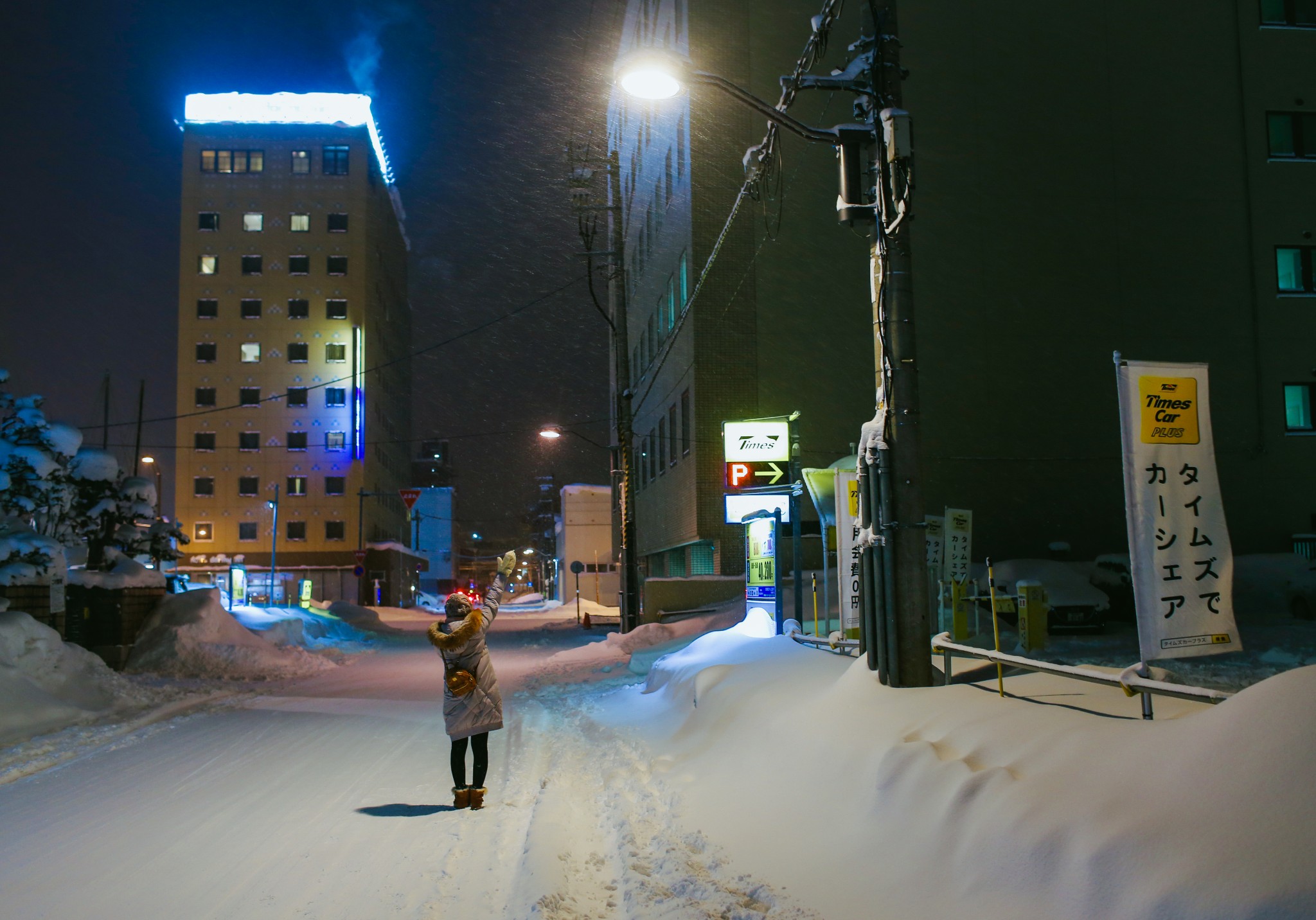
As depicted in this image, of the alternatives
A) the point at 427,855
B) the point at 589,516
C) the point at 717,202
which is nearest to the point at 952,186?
the point at 717,202

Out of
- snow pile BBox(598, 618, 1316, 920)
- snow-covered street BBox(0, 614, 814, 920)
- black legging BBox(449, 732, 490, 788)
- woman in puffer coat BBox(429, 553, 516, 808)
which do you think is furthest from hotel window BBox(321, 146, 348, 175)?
snow pile BBox(598, 618, 1316, 920)

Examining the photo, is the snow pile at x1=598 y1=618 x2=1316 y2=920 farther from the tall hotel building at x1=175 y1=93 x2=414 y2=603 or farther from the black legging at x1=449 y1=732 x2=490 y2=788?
the tall hotel building at x1=175 y1=93 x2=414 y2=603

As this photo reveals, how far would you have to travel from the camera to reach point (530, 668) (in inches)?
Answer: 830

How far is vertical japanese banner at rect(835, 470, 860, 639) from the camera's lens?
42.3 ft

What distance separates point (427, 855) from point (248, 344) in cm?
6915

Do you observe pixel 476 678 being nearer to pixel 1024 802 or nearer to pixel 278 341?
pixel 1024 802

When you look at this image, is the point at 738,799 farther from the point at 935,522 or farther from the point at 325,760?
the point at 935,522

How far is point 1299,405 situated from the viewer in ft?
98.8

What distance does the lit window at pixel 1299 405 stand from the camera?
3002cm

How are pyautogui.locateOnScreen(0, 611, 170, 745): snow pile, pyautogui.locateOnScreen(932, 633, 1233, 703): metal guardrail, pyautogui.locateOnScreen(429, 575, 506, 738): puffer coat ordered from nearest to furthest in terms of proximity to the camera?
1. pyautogui.locateOnScreen(932, 633, 1233, 703): metal guardrail
2. pyautogui.locateOnScreen(429, 575, 506, 738): puffer coat
3. pyautogui.locateOnScreen(0, 611, 170, 745): snow pile

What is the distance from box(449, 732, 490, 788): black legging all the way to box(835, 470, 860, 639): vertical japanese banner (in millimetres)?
6126

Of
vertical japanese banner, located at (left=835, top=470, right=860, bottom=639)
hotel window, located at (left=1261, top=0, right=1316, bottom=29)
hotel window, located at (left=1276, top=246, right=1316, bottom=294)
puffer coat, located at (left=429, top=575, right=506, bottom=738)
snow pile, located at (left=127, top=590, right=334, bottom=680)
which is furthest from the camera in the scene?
hotel window, located at (left=1261, top=0, right=1316, bottom=29)

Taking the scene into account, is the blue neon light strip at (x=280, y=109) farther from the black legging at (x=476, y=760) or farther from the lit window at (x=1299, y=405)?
the black legging at (x=476, y=760)

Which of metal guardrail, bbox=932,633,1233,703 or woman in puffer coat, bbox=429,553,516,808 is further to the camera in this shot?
woman in puffer coat, bbox=429,553,516,808
